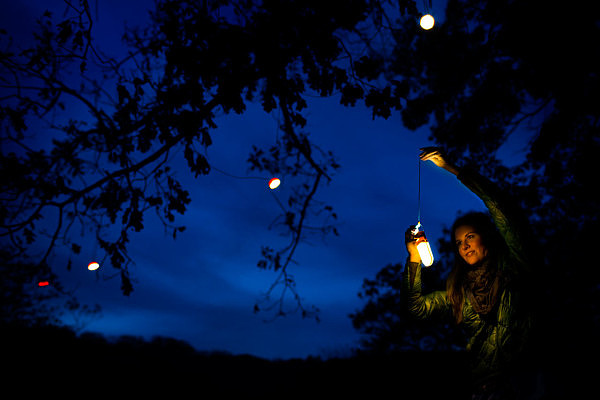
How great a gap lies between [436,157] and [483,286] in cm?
97

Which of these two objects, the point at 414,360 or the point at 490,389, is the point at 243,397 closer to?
the point at 414,360

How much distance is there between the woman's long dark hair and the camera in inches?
94.3

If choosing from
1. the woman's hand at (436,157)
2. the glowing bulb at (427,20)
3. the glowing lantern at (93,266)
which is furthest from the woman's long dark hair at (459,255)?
the glowing lantern at (93,266)

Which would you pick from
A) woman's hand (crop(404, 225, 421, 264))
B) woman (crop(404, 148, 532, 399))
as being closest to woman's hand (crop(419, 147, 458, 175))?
woman (crop(404, 148, 532, 399))

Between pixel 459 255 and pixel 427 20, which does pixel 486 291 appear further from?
pixel 427 20

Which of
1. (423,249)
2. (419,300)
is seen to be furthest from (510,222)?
(419,300)

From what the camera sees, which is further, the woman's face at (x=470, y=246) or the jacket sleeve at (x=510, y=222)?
the woman's face at (x=470, y=246)

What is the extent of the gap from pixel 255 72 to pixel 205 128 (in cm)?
95

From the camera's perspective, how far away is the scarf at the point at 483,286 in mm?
2160

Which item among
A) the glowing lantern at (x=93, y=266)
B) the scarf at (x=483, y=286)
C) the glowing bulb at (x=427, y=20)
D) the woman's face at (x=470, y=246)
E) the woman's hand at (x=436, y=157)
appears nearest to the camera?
the scarf at (x=483, y=286)

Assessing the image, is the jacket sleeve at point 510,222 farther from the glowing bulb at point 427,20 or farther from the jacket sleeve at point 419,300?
the glowing bulb at point 427,20

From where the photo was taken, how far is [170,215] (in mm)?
4766

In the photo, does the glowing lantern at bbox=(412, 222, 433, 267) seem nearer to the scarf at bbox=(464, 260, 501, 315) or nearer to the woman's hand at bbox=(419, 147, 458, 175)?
the scarf at bbox=(464, 260, 501, 315)

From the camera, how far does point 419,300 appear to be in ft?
8.41
